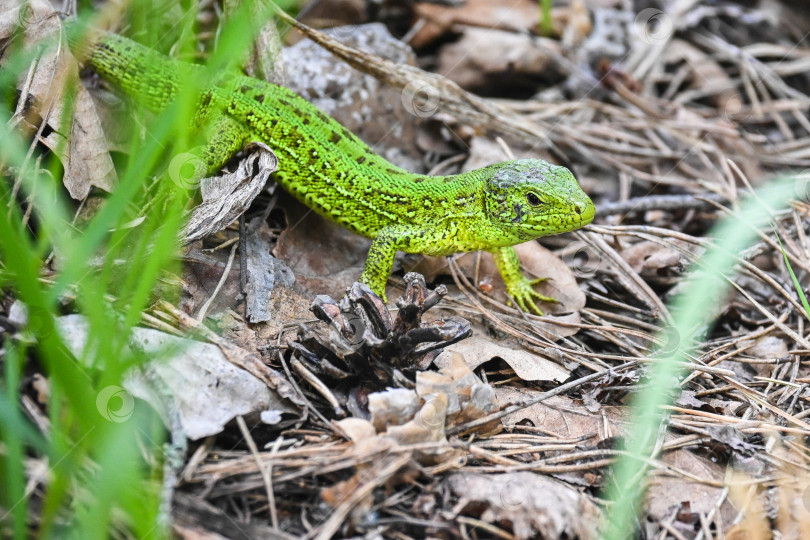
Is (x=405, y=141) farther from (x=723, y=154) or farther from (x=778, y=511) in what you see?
(x=778, y=511)

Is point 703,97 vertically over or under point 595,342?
over

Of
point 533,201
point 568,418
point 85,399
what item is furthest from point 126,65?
point 568,418

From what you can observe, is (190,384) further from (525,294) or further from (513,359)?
(525,294)

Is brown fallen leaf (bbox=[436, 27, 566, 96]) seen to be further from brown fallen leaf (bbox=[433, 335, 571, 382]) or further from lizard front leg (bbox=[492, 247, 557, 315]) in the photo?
brown fallen leaf (bbox=[433, 335, 571, 382])

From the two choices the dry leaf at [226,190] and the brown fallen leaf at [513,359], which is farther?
the dry leaf at [226,190]

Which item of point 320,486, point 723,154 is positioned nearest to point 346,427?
point 320,486

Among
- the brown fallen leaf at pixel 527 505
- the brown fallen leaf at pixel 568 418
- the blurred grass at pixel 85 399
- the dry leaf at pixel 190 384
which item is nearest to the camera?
the blurred grass at pixel 85 399

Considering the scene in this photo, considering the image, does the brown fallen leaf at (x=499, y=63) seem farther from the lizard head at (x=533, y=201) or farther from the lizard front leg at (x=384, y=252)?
the lizard front leg at (x=384, y=252)

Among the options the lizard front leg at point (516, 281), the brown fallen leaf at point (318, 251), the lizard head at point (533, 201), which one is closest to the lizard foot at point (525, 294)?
the lizard front leg at point (516, 281)
